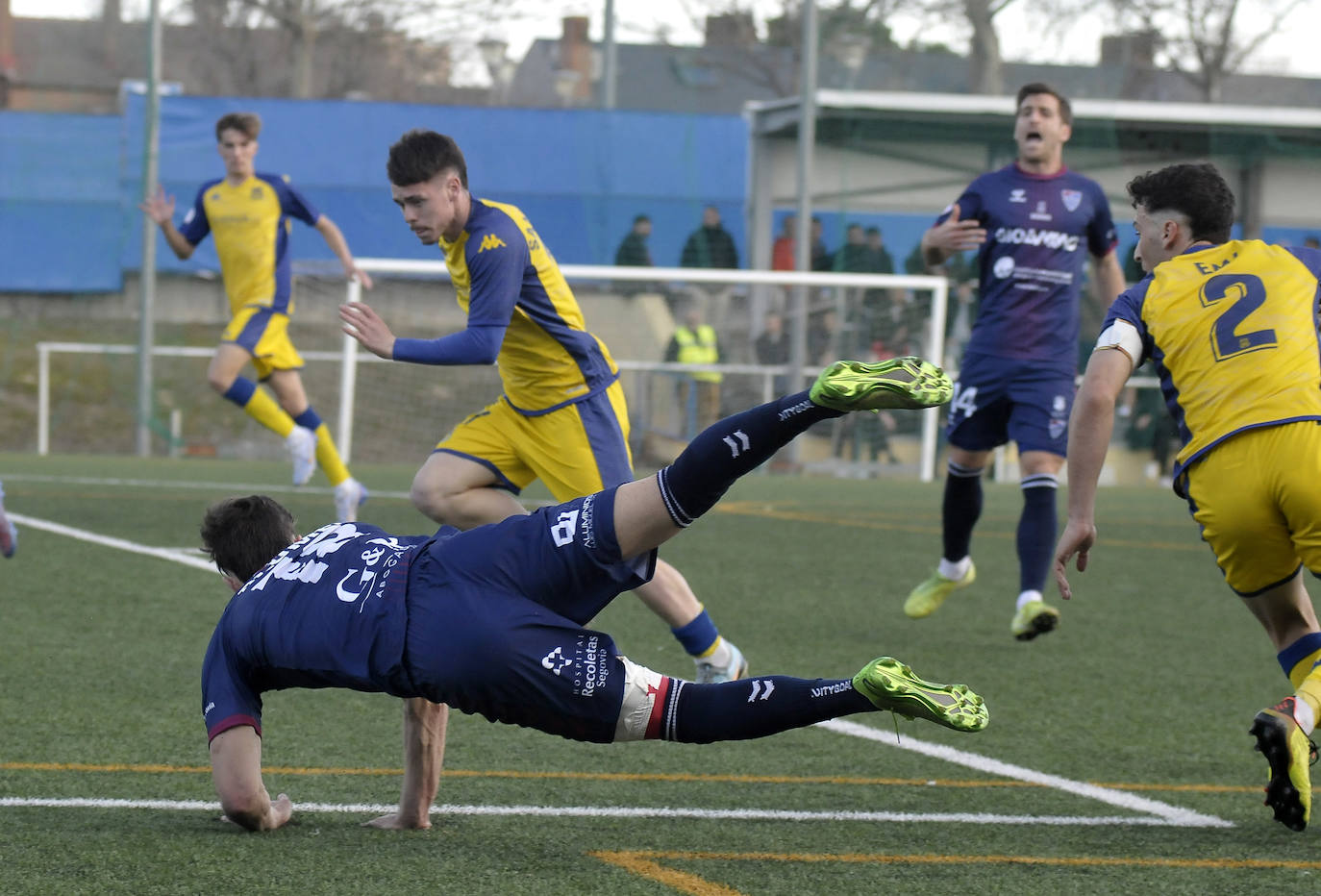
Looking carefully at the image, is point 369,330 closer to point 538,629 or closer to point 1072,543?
point 538,629

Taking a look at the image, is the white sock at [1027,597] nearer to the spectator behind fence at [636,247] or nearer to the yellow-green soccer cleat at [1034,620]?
the yellow-green soccer cleat at [1034,620]

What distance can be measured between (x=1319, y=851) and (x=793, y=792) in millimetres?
1344

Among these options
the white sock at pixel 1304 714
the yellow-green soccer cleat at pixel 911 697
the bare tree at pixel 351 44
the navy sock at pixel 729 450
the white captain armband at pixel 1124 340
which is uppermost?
the bare tree at pixel 351 44

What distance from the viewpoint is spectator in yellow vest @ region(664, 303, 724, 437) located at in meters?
16.1

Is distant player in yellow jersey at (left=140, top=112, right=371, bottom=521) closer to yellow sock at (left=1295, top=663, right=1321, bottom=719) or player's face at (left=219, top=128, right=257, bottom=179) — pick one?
player's face at (left=219, top=128, right=257, bottom=179)

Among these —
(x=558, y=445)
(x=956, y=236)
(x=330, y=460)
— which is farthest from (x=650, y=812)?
(x=330, y=460)

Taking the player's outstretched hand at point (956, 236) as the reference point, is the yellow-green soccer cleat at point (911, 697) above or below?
below

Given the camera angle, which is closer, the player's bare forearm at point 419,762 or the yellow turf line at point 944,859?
the yellow turf line at point 944,859

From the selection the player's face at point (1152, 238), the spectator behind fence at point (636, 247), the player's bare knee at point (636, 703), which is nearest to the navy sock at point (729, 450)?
the player's bare knee at point (636, 703)

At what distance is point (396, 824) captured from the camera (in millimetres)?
4098

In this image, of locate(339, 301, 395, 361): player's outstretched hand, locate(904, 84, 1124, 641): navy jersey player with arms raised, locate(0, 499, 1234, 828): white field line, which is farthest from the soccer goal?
locate(339, 301, 395, 361): player's outstretched hand

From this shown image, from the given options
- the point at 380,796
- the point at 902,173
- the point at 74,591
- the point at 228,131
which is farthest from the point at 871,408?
the point at 902,173

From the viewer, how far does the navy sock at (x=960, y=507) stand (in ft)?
25.0

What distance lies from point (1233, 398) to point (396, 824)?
2306 millimetres
